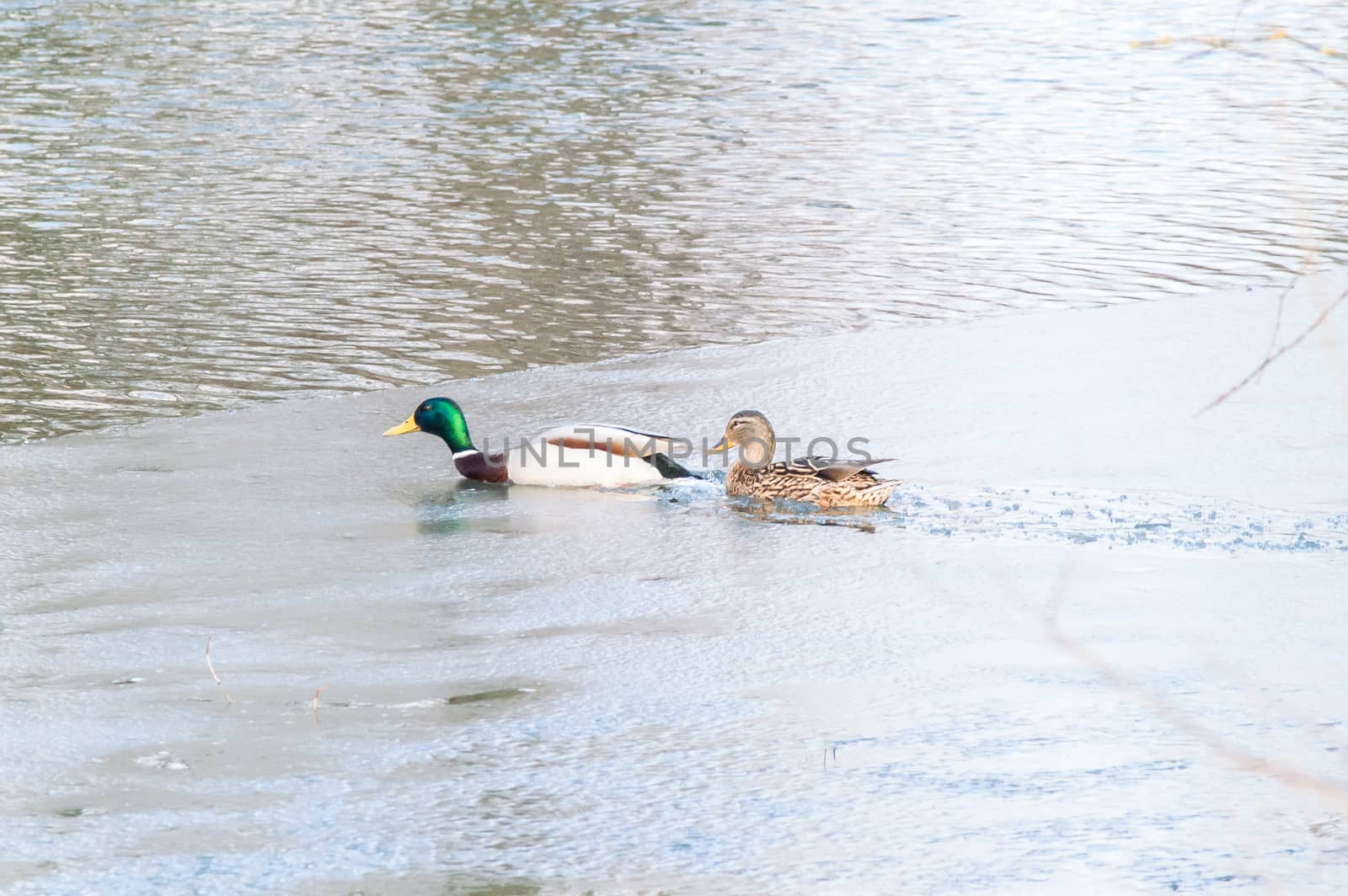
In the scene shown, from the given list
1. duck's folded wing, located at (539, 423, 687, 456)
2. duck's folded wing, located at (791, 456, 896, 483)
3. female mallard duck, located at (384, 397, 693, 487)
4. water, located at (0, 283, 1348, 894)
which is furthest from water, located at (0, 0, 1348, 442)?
duck's folded wing, located at (539, 423, 687, 456)

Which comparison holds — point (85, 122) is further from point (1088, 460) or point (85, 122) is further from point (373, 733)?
point (373, 733)

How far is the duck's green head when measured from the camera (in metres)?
6.77

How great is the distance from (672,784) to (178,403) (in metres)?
4.34

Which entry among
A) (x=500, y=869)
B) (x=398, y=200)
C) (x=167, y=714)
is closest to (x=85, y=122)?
(x=398, y=200)

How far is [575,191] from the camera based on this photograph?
504 inches

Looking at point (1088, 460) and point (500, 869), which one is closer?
point (500, 869)

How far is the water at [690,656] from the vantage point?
377 centimetres

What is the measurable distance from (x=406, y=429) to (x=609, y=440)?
97cm

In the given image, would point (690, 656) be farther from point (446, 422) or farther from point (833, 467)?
point (446, 422)

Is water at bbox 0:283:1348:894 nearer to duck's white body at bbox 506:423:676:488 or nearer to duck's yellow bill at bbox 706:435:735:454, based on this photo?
duck's white body at bbox 506:423:676:488

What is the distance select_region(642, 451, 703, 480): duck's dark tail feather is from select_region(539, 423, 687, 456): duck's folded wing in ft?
0.08

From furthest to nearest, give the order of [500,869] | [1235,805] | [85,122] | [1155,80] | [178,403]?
[1155,80]
[85,122]
[178,403]
[1235,805]
[500,869]

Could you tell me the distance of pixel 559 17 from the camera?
2425 centimetres

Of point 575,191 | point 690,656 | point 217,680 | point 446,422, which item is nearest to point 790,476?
point 446,422
